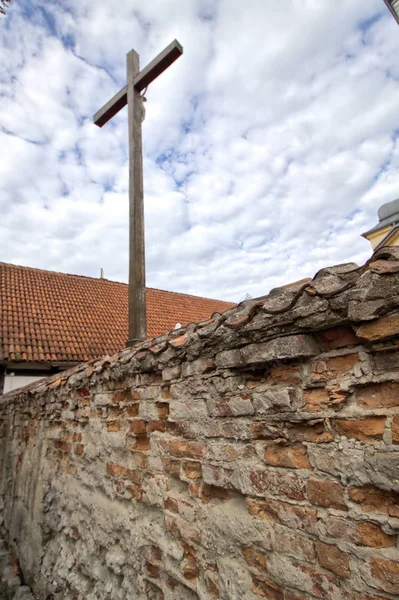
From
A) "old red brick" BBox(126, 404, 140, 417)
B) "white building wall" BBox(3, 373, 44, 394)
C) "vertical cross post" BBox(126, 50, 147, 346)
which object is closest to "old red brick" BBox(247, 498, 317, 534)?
"old red brick" BBox(126, 404, 140, 417)

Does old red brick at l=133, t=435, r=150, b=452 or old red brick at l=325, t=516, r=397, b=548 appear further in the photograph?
old red brick at l=133, t=435, r=150, b=452

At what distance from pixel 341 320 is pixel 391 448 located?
42 centimetres

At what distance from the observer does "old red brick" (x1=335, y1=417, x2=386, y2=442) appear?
1.17 meters

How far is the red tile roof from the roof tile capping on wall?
20.3 ft

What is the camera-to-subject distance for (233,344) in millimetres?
1623

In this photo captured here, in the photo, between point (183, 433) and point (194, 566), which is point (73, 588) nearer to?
point (194, 566)

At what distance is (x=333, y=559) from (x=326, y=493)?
21cm

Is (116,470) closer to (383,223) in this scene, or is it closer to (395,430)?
(395,430)

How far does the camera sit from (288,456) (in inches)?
55.9

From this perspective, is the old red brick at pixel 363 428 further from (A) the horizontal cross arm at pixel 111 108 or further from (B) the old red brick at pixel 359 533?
(A) the horizontal cross arm at pixel 111 108

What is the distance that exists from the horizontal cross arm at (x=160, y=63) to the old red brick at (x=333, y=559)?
554 cm

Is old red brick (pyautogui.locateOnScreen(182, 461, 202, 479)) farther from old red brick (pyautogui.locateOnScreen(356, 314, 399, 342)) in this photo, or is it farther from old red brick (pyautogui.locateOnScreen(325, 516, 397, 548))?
old red brick (pyautogui.locateOnScreen(356, 314, 399, 342))

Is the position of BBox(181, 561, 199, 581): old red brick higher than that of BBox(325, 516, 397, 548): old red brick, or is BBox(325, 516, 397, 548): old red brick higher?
BBox(325, 516, 397, 548): old red brick

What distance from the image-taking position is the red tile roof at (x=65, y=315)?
8586 millimetres
